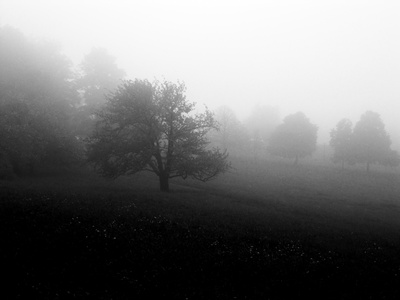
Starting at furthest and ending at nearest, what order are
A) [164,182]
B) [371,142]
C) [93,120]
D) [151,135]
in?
[371,142] → [93,120] → [164,182] → [151,135]

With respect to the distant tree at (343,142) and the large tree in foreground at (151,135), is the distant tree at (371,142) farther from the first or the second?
the large tree in foreground at (151,135)

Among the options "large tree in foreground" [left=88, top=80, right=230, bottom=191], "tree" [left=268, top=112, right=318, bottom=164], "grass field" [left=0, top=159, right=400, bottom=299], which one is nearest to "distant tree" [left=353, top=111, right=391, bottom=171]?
"tree" [left=268, top=112, right=318, bottom=164]

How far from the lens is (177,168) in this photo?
73.1ft

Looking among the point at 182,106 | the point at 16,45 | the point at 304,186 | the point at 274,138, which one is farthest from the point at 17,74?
the point at 274,138

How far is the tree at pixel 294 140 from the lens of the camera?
57.7 meters

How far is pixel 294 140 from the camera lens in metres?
57.7

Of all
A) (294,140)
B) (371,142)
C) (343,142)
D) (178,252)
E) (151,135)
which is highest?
(294,140)

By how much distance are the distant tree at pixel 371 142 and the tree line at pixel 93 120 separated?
128ft

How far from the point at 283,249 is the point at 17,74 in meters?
32.5

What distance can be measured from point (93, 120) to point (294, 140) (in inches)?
1623

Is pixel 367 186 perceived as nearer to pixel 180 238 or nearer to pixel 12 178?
pixel 180 238

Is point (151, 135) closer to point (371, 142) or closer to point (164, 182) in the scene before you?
point (164, 182)

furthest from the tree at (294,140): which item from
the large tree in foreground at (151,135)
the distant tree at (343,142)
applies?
the large tree in foreground at (151,135)

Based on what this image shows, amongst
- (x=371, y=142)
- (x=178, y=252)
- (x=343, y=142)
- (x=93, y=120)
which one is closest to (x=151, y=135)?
(x=178, y=252)
